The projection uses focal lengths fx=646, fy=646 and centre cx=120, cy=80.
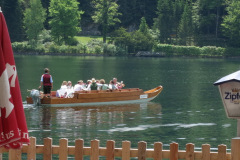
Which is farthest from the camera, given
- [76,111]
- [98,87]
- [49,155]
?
[98,87]

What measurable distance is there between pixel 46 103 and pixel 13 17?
97.1 metres

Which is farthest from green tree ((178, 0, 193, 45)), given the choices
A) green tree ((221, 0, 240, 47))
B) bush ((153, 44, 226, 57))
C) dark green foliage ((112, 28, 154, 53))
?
green tree ((221, 0, 240, 47))

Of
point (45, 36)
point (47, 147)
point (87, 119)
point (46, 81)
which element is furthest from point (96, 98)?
point (45, 36)

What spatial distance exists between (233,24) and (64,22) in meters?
32.1

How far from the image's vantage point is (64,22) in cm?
12400

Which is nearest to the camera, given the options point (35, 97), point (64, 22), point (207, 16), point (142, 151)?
point (142, 151)

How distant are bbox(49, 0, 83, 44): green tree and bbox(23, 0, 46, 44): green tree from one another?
7.85 feet

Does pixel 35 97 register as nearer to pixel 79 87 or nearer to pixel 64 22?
pixel 79 87

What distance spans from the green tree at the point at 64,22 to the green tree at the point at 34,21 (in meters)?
2.39

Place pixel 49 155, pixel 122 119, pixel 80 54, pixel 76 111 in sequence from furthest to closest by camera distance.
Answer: pixel 80 54
pixel 76 111
pixel 122 119
pixel 49 155

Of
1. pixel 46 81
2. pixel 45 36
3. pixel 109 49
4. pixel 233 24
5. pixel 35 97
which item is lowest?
pixel 109 49

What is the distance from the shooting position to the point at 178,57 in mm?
120875

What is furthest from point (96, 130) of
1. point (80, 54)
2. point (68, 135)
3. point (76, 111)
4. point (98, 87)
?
point (80, 54)

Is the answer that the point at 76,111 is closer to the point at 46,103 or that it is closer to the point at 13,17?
the point at 46,103
